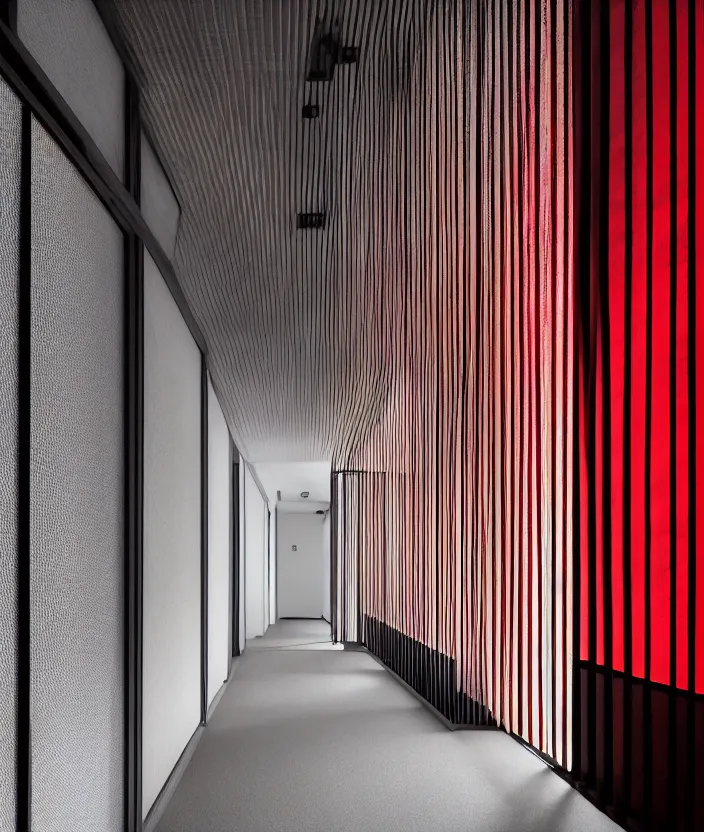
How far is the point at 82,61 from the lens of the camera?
224cm

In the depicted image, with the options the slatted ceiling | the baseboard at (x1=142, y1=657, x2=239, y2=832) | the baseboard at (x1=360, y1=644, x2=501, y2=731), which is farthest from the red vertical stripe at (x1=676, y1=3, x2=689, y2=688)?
the baseboard at (x1=360, y1=644, x2=501, y2=731)

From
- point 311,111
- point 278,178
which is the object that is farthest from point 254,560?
point 311,111

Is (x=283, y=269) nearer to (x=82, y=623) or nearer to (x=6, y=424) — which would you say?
(x=82, y=623)

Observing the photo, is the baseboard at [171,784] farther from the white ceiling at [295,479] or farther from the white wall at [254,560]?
the white ceiling at [295,479]

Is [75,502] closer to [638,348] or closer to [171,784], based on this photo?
[638,348]

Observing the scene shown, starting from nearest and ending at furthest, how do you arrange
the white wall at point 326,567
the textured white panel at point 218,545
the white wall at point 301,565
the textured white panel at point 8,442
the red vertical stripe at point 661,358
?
the textured white panel at point 8,442, the red vertical stripe at point 661,358, the textured white panel at point 218,545, the white wall at point 326,567, the white wall at point 301,565

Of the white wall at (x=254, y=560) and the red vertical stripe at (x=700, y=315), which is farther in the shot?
the white wall at (x=254, y=560)

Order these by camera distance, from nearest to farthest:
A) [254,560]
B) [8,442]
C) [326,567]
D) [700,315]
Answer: [8,442], [700,315], [254,560], [326,567]

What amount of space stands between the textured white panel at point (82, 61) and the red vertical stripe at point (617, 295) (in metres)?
1.47

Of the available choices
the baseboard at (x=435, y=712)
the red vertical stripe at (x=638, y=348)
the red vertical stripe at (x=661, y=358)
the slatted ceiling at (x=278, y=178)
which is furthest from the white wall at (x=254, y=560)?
the red vertical stripe at (x=661, y=358)

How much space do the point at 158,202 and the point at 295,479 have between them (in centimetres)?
1004

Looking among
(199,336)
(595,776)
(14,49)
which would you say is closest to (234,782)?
(595,776)

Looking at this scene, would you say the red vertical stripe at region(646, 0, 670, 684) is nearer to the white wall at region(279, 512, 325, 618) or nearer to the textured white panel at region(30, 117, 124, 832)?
the textured white panel at region(30, 117, 124, 832)

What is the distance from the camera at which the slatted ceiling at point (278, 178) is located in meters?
2.84
